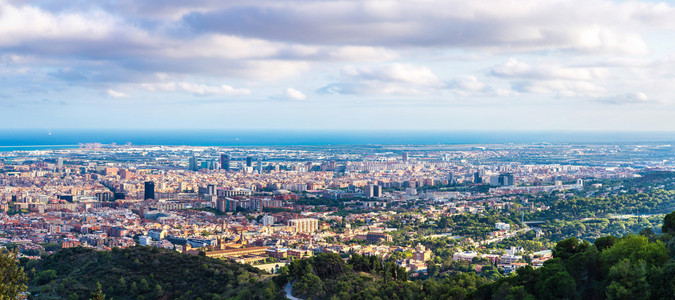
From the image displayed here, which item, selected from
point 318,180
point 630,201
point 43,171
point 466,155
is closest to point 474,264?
point 630,201

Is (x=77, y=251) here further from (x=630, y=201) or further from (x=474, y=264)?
(x=630, y=201)

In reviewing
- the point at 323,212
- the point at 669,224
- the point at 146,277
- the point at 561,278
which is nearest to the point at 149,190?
the point at 323,212

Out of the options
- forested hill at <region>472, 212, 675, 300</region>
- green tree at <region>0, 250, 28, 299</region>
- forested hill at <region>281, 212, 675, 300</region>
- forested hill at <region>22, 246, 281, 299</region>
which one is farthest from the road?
green tree at <region>0, 250, 28, 299</region>

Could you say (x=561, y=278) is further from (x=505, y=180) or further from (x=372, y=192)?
(x=505, y=180)

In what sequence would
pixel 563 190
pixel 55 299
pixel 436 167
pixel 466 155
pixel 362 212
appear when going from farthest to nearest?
pixel 466 155 → pixel 436 167 → pixel 563 190 → pixel 362 212 → pixel 55 299

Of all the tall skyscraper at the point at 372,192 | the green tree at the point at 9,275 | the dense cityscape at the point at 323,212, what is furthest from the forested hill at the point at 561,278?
the tall skyscraper at the point at 372,192

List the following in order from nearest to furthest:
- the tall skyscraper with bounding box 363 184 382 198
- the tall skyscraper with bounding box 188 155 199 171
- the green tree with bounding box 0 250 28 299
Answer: the green tree with bounding box 0 250 28 299
the tall skyscraper with bounding box 363 184 382 198
the tall skyscraper with bounding box 188 155 199 171

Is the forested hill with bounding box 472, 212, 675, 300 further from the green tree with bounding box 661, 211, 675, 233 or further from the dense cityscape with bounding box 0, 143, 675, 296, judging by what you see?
the dense cityscape with bounding box 0, 143, 675, 296

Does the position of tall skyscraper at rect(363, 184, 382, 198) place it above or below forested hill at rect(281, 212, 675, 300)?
below
